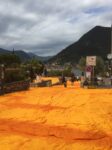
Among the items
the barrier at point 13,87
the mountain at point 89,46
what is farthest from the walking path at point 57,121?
the mountain at point 89,46

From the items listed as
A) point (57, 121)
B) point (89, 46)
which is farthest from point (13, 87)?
point (89, 46)

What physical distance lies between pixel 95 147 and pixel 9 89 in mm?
18524

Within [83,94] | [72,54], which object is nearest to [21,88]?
[83,94]

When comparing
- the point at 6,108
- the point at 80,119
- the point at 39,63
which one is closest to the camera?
the point at 80,119

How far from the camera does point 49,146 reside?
70.3 ft

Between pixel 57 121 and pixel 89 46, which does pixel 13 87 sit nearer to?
pixel 57 121

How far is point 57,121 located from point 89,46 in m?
142

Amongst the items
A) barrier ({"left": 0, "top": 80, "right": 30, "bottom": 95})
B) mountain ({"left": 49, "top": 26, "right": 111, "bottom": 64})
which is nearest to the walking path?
barrier ({"left": 0, "top": 80, "right": 30, "bottom": 95})

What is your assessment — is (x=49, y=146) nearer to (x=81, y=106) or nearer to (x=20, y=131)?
(x=20, y=131)

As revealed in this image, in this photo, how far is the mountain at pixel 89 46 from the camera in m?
157

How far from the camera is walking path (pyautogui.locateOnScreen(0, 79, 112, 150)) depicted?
2194cm

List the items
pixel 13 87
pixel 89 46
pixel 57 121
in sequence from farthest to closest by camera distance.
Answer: pixel 89 46 < pixel 13 87 < pixel 57 121

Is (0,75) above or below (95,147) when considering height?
above

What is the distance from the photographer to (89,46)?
166625 mm
